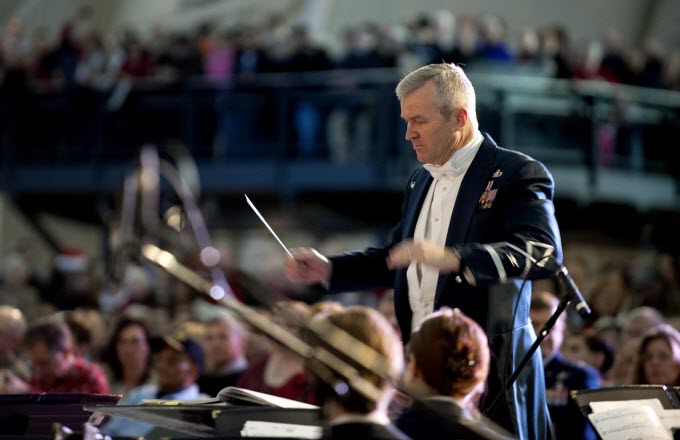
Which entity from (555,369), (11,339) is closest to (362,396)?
(555,369)

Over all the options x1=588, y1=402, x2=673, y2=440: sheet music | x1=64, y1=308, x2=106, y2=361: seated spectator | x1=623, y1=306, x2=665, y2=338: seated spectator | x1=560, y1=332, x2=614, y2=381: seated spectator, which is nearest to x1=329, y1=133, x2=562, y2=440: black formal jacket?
x1=588, y1=402, x2=673, y2=440: sheet music

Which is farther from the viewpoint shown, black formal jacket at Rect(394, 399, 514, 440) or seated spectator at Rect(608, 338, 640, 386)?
seated spectator at Rect(608, 338, 640, 386)

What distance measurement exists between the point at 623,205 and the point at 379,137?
2847 mm

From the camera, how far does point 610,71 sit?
13.4 meters

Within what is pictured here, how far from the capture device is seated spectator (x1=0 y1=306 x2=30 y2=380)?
26.8ft

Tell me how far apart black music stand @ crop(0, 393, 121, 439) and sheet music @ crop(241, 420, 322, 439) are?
0.77m

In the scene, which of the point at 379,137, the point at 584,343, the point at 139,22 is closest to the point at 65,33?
the point at 139,22

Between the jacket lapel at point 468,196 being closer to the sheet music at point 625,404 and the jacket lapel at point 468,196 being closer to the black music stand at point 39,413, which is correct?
the sheet music at point 625,404

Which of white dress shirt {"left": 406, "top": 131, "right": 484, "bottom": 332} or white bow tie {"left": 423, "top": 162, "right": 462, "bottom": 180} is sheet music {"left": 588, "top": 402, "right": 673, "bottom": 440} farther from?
white bow tie {"left": 423, "top": 162, "right": 462, "bottom": 180}

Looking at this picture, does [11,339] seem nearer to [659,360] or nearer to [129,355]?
[129,355]

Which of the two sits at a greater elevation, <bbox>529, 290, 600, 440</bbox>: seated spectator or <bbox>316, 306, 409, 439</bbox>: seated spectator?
<bbox>316, 306, 409, 439</bbox>: seated spectator

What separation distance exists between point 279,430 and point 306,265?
0.81 m

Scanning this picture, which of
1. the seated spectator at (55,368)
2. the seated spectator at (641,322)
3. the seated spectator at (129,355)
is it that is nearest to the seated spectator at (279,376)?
the seated spectator at (129,355)

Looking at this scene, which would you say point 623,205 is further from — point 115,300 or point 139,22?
point 139,22
